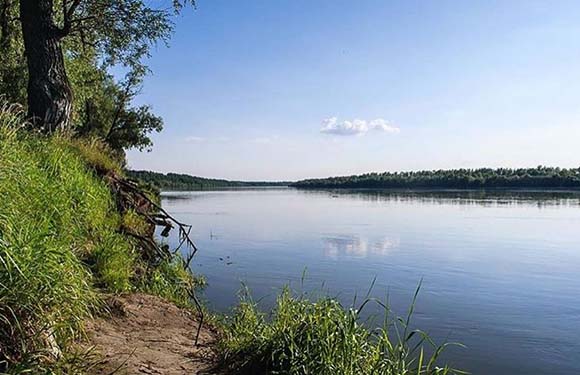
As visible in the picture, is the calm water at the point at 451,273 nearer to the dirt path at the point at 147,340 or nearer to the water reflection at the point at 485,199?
the dirt path at the point at 147,340

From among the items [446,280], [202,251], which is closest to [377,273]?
[446,280]

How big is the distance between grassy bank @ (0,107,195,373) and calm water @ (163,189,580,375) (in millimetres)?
3377

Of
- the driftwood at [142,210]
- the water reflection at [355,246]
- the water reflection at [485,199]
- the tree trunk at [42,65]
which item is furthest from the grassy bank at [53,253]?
the water reflection at [485,199]

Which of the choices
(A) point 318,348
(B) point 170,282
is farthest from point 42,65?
(A) point 318,348

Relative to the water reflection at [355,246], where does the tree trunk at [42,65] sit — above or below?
above

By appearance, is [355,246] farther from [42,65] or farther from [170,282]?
[42,65]

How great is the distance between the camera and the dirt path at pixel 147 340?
15.6 feet

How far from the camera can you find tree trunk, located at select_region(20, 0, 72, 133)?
1092 centimetres

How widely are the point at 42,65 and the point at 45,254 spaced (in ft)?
26.8

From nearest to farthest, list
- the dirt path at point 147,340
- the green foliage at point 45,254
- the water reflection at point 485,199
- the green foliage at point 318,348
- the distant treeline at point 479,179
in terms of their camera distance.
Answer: the green foliage at point 45,254, the green foliage at point 318,348, the dirt path at point 147,340, the water reflection at point 485,199, the distant treeline at point 479,179

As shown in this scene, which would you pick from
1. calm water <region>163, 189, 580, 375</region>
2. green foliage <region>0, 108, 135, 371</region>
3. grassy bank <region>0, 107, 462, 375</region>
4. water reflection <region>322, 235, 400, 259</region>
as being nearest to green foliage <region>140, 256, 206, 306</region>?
grassy bank <region>0, 107, 462, 375</region>

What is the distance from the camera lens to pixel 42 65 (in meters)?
11.0

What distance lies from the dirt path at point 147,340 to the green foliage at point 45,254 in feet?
1.08

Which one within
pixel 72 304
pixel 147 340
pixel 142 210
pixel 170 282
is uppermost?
pixel 142 210
